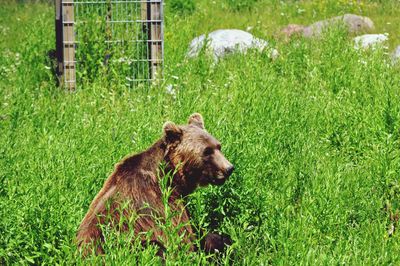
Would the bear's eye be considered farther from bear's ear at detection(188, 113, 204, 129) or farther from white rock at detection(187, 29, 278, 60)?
white rock at detection(187, 29, 278, 60)

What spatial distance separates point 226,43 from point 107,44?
97.9 inches

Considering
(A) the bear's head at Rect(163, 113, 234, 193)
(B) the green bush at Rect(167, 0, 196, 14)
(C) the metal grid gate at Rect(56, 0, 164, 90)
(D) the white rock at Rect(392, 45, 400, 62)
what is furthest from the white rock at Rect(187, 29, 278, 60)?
(A) the bear's head at Rect(163, 113, 234, 193)

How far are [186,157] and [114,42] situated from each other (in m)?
5.26

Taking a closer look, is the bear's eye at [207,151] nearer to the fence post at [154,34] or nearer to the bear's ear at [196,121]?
the bear's ear at [196,121]

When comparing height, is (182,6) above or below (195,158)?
above

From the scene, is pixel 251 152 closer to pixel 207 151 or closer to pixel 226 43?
pixel 207 151

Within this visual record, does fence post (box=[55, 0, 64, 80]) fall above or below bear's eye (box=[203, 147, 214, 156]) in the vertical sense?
above

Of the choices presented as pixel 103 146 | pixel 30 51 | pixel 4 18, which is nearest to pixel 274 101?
pixel 103 146

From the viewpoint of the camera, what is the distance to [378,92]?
8289 mm

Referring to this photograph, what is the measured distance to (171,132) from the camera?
5293mm

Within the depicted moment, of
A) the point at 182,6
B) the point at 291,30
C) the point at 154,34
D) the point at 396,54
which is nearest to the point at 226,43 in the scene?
the point at 291,30

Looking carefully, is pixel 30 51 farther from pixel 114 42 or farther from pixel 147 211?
pixel 147 211

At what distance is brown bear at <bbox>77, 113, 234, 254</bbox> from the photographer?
4824 mm

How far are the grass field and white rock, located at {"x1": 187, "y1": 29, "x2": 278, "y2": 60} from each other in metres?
0.51
